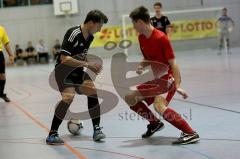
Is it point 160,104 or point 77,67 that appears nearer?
point 160,104

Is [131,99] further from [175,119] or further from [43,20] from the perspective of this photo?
[43,20]

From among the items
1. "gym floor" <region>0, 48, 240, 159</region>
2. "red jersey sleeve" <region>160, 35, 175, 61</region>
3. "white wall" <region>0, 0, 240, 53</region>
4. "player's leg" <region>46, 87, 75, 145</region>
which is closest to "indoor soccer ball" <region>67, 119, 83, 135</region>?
"gym floor" <region>0, 48, 240, 159</region>

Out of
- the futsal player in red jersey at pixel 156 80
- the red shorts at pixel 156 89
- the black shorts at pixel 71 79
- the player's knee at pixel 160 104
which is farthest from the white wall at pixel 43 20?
the player's knee at pixel 160 104

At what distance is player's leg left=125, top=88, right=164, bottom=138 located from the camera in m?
6.31

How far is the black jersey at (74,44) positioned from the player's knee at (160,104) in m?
1.25

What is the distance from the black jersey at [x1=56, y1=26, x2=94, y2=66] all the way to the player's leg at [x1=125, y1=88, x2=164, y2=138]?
2.99 feet

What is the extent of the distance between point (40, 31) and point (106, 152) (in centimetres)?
2490

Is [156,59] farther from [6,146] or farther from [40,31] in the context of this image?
[40,31]

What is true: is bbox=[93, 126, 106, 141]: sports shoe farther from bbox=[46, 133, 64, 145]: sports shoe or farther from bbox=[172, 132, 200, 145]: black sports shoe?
bbox=[172, 132, 200, 145]: black sports shoe

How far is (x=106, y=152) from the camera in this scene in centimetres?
580

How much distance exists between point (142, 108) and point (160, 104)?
1.58 feet

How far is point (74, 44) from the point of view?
636cm

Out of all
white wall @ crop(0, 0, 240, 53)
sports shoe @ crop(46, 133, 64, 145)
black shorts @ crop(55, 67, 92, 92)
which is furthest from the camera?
white wall @ crop(0, 0, 240, 53)

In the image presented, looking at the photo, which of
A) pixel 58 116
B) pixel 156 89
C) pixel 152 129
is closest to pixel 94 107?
pixel 58 116
